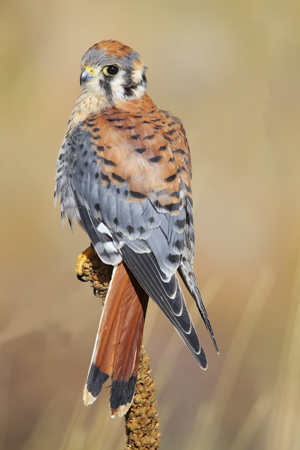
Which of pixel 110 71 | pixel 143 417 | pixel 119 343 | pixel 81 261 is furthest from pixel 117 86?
pixel 143 417

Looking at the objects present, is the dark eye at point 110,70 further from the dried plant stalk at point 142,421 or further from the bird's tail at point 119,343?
the dried plant stalk at point 142,421

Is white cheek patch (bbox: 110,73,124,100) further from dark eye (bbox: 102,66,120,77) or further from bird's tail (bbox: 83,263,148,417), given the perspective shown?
bird's tail (bbox: 83,263,148,417)

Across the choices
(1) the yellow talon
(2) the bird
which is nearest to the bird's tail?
(2) the bird

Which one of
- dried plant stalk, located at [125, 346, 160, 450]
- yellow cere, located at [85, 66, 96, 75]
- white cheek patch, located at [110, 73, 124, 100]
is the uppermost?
yellow cere, located at [85, 66, 96, 75]

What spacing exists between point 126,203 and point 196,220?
1.38 m

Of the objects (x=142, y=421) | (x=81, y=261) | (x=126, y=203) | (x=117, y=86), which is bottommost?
(x=142, y=421)

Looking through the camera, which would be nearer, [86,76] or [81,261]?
[81,261]

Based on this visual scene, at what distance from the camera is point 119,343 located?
5.62ft

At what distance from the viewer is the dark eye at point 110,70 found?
2316mm

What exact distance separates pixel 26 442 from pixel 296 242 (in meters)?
A: 1.90

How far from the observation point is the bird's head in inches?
90.1

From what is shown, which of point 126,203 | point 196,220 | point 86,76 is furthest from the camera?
point 196,220

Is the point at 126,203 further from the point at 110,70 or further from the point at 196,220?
the point at 196,220

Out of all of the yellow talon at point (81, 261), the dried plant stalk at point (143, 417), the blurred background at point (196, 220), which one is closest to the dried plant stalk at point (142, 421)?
the dried plant stalk at point (143, 417)
